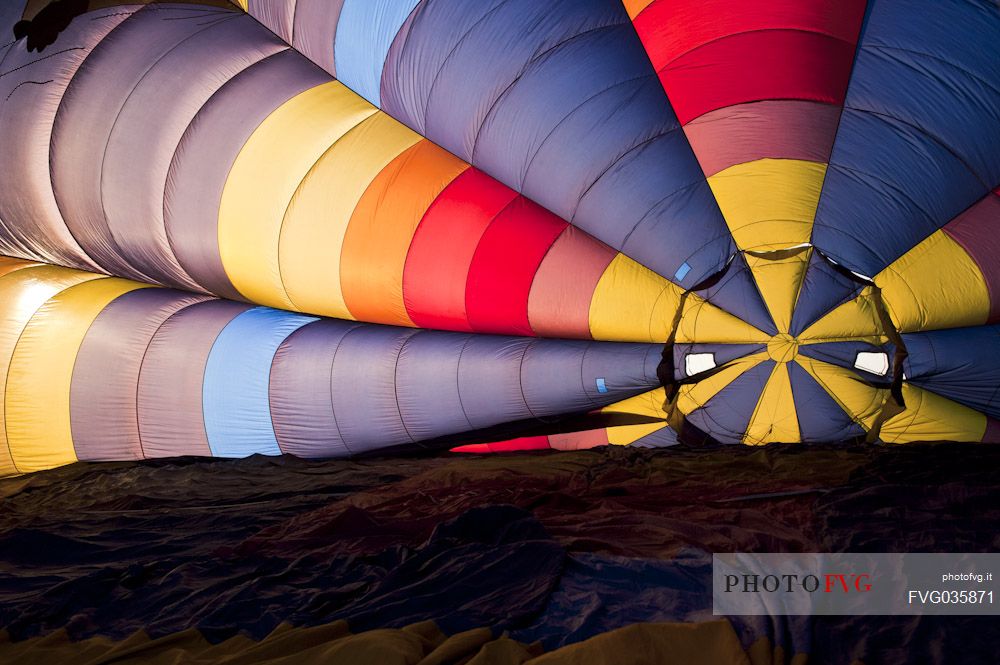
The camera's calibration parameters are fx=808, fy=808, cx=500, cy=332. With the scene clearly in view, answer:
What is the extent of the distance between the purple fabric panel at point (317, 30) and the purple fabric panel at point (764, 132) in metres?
1.62

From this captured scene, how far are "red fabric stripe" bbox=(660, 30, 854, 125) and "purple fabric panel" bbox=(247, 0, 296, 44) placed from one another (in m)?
1.74

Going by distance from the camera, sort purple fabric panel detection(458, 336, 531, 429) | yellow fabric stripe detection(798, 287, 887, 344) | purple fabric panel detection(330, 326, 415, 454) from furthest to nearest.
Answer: purple fabric panel detection(330, 326, 415, 454) → purple fabric panel detection(458, 336, 531, 429) → yellow fabric stripe detection(798, 287, 887, 344)

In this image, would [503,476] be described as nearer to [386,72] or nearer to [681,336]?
[681,336]

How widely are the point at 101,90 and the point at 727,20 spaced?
2.94 meters

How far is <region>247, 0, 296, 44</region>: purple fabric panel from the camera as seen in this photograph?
3.71 metres

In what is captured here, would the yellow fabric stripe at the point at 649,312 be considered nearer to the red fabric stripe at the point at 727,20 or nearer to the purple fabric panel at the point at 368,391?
the red fabric stripe at the point at 727,20

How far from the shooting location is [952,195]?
310 cm

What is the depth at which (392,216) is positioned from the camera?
3873 millimetres

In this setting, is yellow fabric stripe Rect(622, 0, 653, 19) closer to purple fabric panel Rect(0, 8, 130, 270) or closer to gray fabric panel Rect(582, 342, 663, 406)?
gray fabric panel Rect(582, 342, 663, 406)

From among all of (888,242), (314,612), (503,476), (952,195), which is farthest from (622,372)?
(314,612)

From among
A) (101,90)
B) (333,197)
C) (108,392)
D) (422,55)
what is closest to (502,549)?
(422,55)

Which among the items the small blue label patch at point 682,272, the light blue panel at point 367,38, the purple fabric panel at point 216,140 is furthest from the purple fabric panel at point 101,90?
the small blue label patch at point 682,272

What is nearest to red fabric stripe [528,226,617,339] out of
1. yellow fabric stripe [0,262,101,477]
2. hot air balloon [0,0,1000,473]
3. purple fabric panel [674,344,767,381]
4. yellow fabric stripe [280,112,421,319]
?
hot air balloon [0,0,1000,473]

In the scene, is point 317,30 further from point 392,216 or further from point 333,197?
point 392,216
